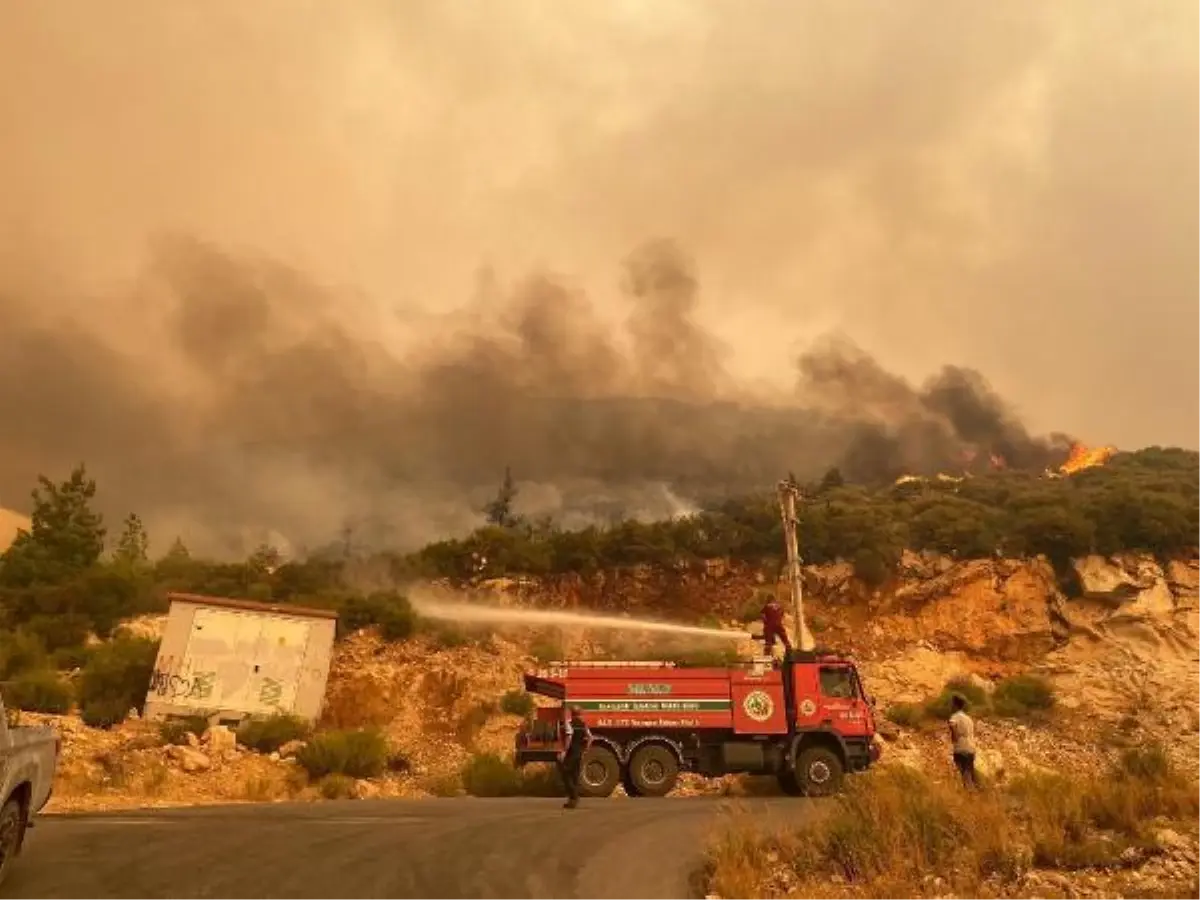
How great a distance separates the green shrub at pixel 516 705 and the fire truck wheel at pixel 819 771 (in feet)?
41.8

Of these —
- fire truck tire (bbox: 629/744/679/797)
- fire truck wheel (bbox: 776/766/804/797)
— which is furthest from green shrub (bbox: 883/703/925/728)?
fire truck tire (bbox: 629/744/679/797)

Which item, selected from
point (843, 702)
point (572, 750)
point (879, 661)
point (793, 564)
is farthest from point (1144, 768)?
point (879, 661)

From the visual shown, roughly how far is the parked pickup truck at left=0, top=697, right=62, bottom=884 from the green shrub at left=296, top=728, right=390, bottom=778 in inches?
543

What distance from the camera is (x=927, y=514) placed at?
46.3 m

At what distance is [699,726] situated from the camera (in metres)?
19.1

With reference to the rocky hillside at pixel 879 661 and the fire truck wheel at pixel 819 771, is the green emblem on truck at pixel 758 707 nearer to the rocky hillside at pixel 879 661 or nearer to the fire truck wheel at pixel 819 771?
the fire truck wheel at pixel 819 771

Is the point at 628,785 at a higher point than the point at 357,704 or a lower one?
lower

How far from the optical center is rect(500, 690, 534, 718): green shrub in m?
29.6

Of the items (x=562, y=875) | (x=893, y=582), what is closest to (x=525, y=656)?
(x=893, y=582)

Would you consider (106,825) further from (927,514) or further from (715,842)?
(927,514)

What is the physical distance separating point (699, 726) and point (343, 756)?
360 inches

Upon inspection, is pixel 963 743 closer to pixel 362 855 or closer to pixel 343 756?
pixel 362 855

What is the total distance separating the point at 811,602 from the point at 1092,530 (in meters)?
14.2

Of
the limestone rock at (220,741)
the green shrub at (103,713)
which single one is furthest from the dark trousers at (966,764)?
the green shrub at (103,713)
